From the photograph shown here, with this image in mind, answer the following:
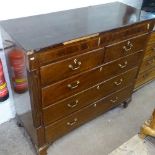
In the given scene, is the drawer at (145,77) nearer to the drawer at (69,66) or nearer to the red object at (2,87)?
the drawer at (69,66)

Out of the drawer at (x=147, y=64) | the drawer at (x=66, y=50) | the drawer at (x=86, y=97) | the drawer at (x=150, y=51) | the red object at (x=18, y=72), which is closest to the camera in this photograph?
the drawer at (x=66, y=50)

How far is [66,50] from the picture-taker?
3.46ft

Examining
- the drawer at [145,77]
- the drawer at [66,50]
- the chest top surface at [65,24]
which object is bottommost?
the drawer at [145,77]

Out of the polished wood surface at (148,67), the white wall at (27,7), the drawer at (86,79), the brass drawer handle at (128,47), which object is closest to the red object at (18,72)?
the drawer at (86,79)

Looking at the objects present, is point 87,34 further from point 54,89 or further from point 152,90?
point 152,90

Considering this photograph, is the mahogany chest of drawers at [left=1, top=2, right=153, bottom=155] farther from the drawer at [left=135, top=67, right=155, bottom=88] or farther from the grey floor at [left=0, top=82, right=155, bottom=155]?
the drawer at [left=135, top=67, right=155, bottom=88]

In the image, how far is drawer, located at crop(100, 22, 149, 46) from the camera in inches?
47.4

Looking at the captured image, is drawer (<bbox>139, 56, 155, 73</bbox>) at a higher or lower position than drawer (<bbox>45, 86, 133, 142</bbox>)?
higher

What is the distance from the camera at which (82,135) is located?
166cm

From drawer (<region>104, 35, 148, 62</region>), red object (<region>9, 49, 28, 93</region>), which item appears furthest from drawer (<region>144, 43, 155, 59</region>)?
red object (<region>9, 49, 28, 93</region>)

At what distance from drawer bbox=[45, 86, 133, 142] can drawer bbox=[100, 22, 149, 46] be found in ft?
1.74

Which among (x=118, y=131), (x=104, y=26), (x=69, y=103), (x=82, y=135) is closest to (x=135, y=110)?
(x=118, y=131)

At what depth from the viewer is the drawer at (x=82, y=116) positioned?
4.52 feet

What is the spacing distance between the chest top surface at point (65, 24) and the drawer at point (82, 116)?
1.98ft
